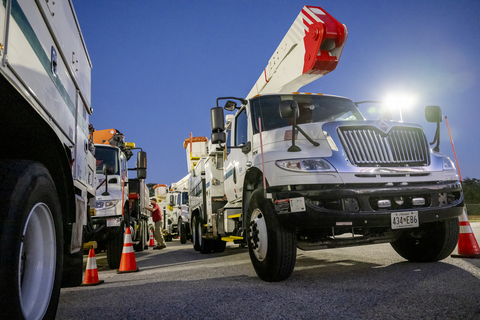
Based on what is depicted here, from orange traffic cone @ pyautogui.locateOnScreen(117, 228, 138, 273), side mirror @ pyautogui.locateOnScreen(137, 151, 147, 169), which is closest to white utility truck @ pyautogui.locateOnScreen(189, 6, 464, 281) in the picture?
orange traffic cone @ pyautogui.locateOnScreen(117, 228, 138, 273)

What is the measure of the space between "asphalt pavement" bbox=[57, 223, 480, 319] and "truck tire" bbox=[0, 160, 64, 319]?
2.55ft

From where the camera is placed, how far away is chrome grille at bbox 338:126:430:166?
13.2 ft

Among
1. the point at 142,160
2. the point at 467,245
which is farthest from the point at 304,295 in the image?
the point at 142,160

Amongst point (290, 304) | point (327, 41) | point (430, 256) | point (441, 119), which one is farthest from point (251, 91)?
point (290, 304)

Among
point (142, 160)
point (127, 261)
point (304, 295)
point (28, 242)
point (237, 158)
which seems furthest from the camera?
point (142, 160)

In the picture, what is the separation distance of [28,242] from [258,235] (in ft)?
8.27

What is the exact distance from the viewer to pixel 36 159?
2521 millimetres

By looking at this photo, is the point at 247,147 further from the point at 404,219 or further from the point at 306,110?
the point at 404,219

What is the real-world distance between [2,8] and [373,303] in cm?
312

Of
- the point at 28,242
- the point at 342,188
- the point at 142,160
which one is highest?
the point at 142,160

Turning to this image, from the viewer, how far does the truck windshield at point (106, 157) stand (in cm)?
842

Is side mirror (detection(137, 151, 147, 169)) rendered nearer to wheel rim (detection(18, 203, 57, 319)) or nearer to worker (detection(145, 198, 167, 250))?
worker (detection(145, 198, 167, 250))

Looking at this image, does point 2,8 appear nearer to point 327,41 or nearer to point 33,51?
point 33,51

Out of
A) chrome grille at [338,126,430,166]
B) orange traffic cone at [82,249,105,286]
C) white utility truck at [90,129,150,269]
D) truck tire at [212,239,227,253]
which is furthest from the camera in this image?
truck tire at [212,239,227,253]
